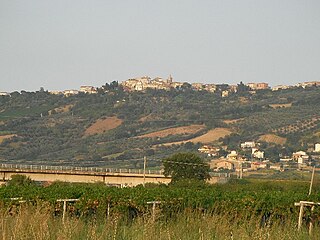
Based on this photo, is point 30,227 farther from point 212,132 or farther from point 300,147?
point 212,132

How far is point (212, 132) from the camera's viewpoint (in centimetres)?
16850

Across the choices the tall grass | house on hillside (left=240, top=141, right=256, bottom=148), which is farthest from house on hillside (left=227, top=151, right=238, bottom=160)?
the tall grass

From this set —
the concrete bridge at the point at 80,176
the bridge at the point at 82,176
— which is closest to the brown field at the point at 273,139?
the bridge at the point at 82,176

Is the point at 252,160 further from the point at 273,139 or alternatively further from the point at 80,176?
the point at 80,176

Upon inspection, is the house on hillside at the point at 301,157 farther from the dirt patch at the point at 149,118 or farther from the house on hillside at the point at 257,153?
the dirt patch at the point at 149,118

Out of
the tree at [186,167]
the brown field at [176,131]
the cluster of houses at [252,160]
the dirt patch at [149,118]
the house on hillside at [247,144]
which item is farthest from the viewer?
the dirt patch at [149,118]

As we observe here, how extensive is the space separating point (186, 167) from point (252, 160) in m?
69.1

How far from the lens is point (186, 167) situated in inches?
3007

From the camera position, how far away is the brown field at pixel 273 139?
517ft

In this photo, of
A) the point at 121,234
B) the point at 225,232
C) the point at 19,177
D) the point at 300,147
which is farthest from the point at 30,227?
the point at 300,147

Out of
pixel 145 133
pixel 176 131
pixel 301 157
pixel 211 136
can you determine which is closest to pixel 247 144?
pixel 211 136

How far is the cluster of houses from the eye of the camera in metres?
130

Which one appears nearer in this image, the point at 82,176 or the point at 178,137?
the point at 82,176

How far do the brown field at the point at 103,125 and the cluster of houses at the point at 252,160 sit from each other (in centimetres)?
3528
